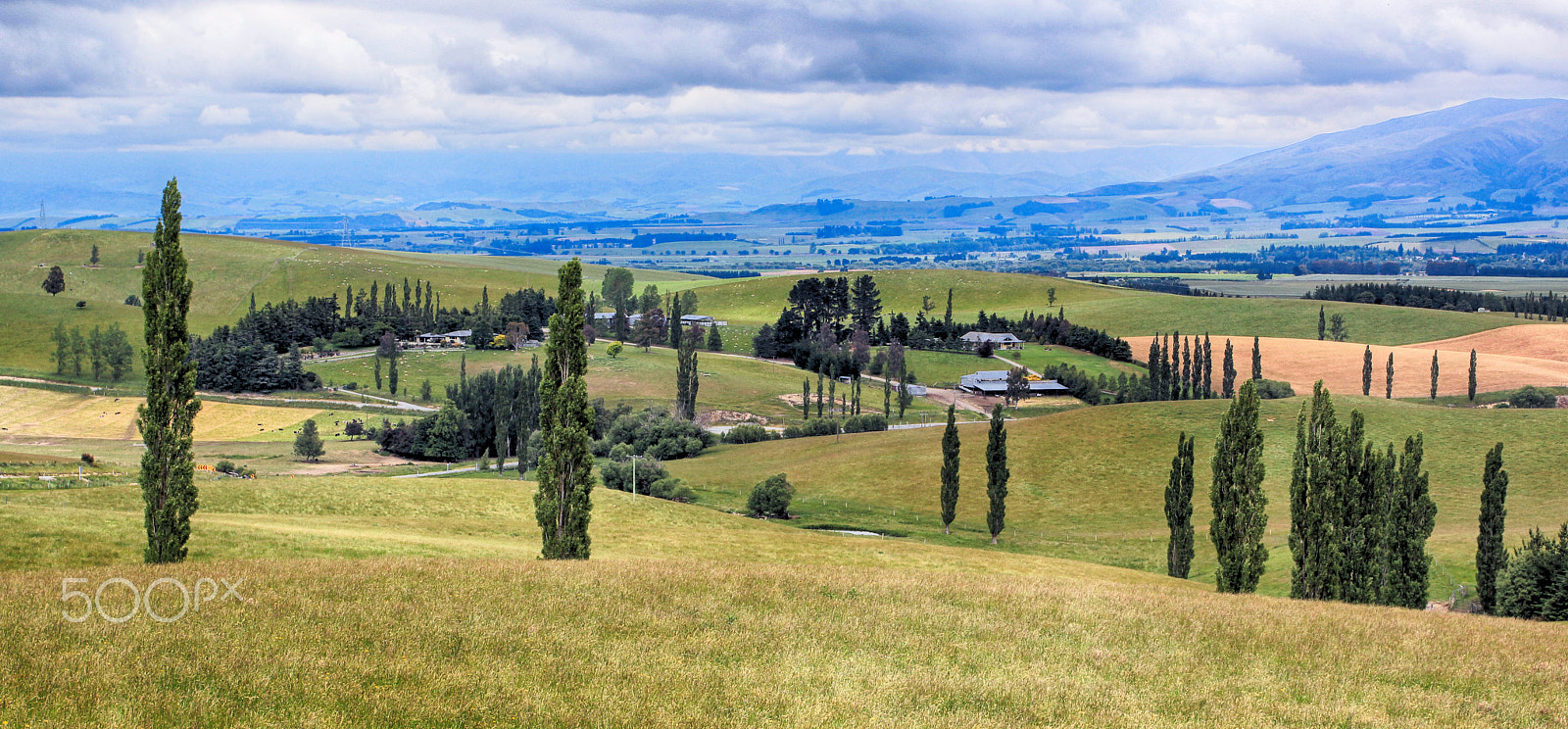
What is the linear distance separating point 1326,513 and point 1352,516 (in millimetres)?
5438

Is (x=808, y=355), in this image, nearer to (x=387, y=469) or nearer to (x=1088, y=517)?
(x=387, y=469)

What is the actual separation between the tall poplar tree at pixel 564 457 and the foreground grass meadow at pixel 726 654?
445 cm

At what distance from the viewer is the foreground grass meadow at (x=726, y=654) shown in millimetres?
17000

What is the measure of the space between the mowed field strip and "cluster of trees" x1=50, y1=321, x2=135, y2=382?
542 feet

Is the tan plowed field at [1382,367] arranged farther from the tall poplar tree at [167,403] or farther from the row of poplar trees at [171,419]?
the tall poplar tree at [167,403]

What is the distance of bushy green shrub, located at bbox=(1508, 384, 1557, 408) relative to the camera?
126 metres

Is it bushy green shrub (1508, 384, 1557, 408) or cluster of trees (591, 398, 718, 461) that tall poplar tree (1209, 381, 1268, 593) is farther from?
bushy green shrub (1508, 384, 1557, 408)

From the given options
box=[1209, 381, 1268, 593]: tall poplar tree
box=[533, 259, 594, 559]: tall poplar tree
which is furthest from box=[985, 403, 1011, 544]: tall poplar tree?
box=[533, 259, 594, 559]: tall poplar tree

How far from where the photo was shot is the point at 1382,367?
520 feet

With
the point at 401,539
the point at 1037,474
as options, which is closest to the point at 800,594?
the point at 401,539

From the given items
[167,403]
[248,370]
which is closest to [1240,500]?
[167,403]

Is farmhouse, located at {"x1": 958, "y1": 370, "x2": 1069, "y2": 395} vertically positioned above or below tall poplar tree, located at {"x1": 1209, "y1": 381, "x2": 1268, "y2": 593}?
below

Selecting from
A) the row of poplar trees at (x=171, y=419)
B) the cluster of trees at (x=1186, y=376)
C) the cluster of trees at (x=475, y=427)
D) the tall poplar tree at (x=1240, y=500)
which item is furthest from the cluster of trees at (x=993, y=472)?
the cluster of trees at (x=1186, y=376)

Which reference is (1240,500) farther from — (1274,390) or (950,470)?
(1274,390)
